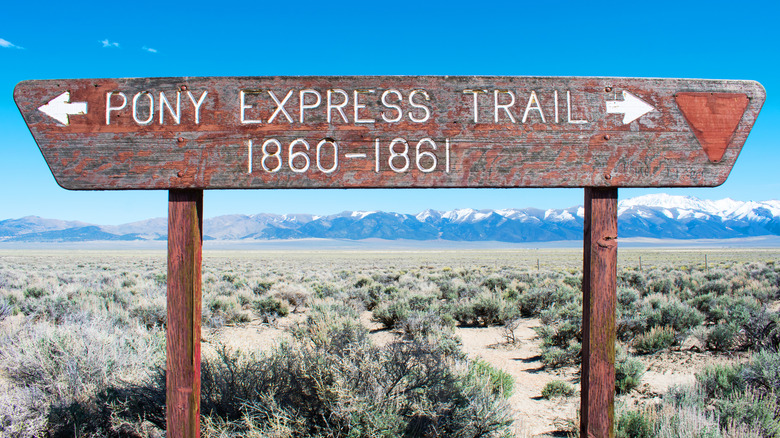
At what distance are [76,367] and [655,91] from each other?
550 cm

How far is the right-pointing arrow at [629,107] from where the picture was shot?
2.29 m

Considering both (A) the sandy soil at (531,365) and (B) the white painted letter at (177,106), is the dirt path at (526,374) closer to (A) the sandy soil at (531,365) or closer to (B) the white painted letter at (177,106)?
(A) the sandy soil at (531,365)

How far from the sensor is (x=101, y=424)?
147 inches

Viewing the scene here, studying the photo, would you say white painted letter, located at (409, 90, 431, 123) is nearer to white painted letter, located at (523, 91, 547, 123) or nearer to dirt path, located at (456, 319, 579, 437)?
white painted letter, located at (523, 91, 547, 123)

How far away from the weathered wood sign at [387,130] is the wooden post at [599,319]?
18 centimetres

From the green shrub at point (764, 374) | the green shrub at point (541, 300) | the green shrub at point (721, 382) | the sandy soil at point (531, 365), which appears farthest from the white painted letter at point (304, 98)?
the green shrub at point (541, 300)

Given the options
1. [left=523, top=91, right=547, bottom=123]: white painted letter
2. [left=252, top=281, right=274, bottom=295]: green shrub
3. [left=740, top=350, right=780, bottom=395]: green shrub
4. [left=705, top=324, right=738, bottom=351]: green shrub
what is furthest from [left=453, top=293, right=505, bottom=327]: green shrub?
[left=523, top=91, right=547, bottom=123]: white painted letter

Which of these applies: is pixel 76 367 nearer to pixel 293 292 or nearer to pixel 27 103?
pixel 27 103

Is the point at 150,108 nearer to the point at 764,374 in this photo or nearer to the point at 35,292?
the point at 764,374

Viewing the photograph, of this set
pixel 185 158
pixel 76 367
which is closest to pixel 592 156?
pixel 185 158

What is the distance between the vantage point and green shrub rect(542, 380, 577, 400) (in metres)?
5.93

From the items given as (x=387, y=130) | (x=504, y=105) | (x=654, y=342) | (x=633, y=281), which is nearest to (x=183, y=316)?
(x=387, y=130)

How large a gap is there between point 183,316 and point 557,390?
17.3 ft

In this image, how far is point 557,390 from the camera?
234 inches
